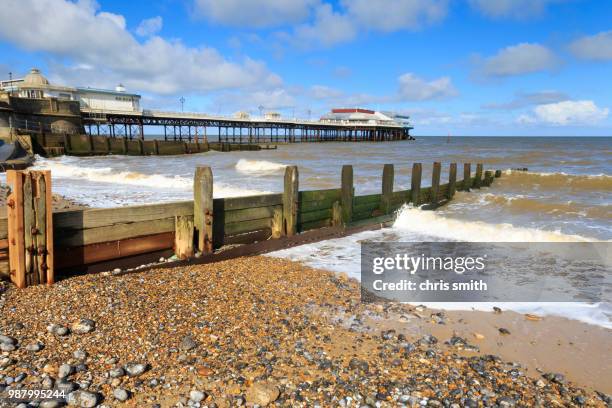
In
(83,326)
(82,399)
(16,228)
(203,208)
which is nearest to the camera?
(82,399)

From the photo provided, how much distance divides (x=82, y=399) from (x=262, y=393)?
1.27 m

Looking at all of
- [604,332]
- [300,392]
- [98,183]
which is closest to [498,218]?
[604,332]

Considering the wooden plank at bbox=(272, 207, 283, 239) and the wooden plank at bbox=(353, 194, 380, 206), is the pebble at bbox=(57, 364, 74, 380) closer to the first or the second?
the wooden plank at bbox=(272, 207, 283, 239)

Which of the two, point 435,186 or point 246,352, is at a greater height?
point 435,186

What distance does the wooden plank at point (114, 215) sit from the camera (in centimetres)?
521

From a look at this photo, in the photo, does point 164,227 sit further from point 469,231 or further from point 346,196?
point 469,231

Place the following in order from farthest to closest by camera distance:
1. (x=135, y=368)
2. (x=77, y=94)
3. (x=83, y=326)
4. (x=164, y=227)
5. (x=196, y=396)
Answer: (x=77, y=94)
(x=164, y=227)
(x=83, y=326)
(x=135, y=368)
(x=196, y=396)

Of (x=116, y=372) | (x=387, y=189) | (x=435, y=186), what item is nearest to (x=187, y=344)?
(x=116, y=372)

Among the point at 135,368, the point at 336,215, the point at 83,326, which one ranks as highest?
the point at 336,215

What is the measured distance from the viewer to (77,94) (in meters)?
53.9

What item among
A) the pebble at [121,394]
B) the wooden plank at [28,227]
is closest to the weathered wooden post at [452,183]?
the wooden plank at [28,227]

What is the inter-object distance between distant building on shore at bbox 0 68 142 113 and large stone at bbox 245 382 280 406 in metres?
51.4

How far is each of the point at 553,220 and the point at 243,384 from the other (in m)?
11.3

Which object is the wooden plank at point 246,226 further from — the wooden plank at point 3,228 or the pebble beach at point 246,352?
the wooden plank at point 3,228
